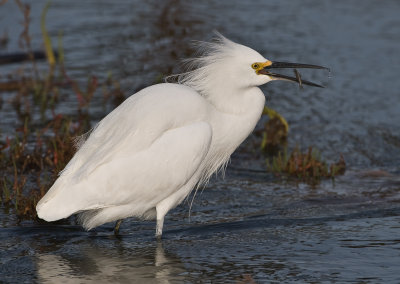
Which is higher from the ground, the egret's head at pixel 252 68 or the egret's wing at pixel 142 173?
the egret's head at pixel 252 68

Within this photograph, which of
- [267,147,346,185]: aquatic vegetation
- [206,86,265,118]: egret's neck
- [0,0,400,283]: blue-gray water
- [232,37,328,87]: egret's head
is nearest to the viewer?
[0,0,400,283]: blue-gray water

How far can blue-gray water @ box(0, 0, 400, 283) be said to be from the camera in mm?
4785

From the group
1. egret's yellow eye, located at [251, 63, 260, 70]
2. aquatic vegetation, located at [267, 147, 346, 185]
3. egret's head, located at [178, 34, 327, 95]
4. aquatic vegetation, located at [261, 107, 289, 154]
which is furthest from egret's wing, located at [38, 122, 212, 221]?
aquatic vegetation, located at [261, 107, 289, 154]

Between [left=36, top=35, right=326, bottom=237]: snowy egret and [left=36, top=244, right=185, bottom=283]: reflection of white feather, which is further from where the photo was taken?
[left=36, top=35, right=326, bottom=237]: snowy egret

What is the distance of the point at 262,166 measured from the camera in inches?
283

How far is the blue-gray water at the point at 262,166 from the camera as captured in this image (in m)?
4.79

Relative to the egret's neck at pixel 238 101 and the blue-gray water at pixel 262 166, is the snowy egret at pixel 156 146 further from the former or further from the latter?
the blue-gray water at pixel 262 166

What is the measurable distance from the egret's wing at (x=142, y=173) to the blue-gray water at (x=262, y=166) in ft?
1.09

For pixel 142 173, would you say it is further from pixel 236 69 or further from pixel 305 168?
pixel 305 168

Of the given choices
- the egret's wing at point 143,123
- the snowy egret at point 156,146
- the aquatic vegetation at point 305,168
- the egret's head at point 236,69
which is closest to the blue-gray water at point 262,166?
the aquatic vegetation at point 305,168

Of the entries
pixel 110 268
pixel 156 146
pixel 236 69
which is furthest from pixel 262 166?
pixel 110 268

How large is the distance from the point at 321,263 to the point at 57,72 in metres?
6.10

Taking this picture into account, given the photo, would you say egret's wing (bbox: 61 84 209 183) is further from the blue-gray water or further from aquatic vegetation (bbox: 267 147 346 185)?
aquatic vegetation (bbox: 267 147 346 185)

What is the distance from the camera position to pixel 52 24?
12016 mm
